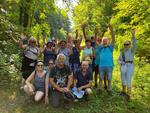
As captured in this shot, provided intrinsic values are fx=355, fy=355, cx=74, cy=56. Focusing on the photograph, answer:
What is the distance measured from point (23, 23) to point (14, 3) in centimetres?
348

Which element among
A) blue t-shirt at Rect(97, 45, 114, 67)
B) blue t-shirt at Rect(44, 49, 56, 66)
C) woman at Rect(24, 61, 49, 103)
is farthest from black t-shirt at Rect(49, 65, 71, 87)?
blue t-shirt at Rect(97, 45, 114, 67)

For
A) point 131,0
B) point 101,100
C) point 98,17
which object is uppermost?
point 98,17

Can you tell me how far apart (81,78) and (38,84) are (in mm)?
1280

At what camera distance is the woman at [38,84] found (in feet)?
33.3

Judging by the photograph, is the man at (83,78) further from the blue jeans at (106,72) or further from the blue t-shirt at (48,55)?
the blue t-shirt at (48,55)

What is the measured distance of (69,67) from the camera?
1030 cm

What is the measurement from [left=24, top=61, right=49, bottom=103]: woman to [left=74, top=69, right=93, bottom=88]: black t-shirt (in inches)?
36.8

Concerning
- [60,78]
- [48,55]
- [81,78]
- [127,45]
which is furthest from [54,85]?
[127,45]

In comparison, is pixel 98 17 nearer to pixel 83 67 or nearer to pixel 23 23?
pixel 23 23

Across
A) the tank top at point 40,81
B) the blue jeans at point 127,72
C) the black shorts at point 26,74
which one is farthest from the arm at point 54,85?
the blue jeans at point 127,72

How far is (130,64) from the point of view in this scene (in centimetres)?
1110

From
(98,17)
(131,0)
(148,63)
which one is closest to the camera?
(131,0)

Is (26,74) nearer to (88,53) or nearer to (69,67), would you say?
(69,67)

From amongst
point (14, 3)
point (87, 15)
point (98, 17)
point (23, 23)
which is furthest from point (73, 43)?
point (87, 15)
